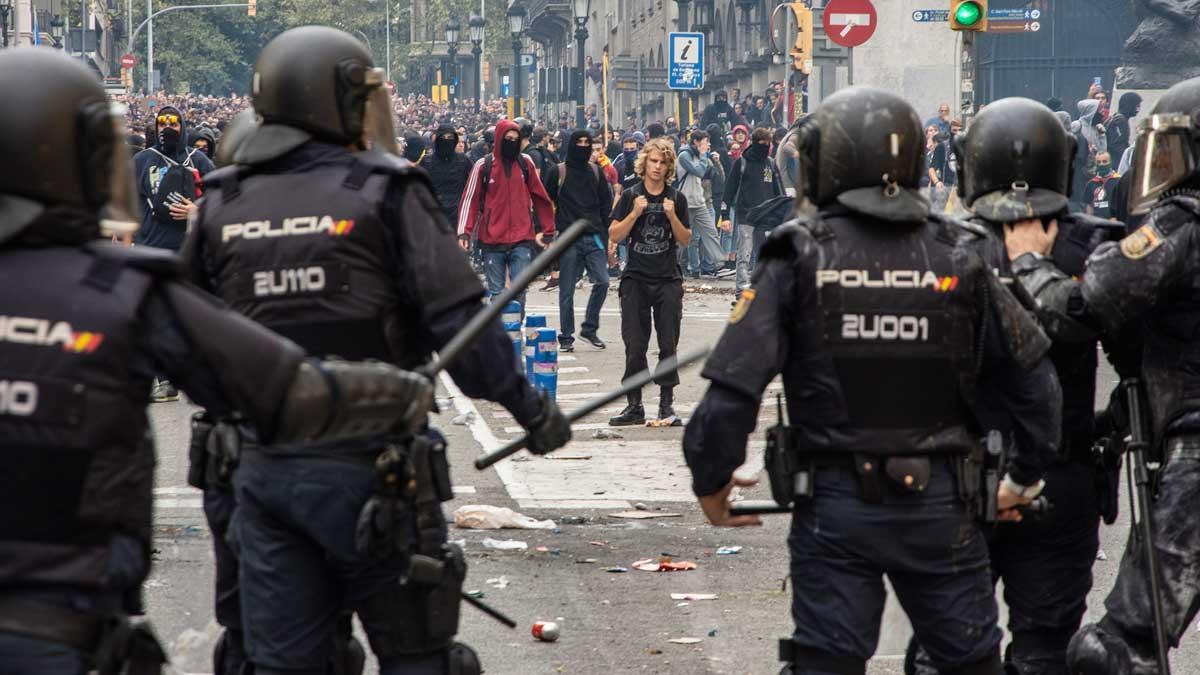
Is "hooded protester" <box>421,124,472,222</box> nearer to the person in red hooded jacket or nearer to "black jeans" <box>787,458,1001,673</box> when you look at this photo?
the person in red hooded jacket

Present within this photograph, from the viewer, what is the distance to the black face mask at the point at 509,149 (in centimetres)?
1761

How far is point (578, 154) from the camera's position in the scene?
58.5 ft

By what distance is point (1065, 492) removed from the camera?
5605 millimetres

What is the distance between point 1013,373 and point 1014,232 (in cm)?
79

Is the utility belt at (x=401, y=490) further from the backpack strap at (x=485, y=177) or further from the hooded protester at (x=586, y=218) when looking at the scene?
the hooded protester at (x=586, y=218)

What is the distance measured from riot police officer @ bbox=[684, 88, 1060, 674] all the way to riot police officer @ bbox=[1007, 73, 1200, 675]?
558 millimetres

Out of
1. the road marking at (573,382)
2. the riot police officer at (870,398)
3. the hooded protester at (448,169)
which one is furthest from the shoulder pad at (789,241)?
the hooded protester at (448,169)

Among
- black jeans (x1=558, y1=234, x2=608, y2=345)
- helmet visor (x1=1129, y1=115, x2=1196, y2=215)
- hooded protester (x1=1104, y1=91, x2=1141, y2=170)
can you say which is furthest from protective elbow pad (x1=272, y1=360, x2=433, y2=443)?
hooded protester (x1=1104, y1=91, x2=1141, y2=170)

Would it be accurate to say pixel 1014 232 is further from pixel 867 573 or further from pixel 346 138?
pixel 346 138

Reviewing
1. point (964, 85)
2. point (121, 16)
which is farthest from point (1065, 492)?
point (121, 16)

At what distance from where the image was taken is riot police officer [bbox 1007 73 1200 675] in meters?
5.25

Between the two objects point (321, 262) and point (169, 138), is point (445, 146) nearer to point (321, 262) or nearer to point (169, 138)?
point (169, 138)

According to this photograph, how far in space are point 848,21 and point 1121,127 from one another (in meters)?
5.42

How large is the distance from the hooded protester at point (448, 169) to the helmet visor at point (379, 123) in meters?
15.1
